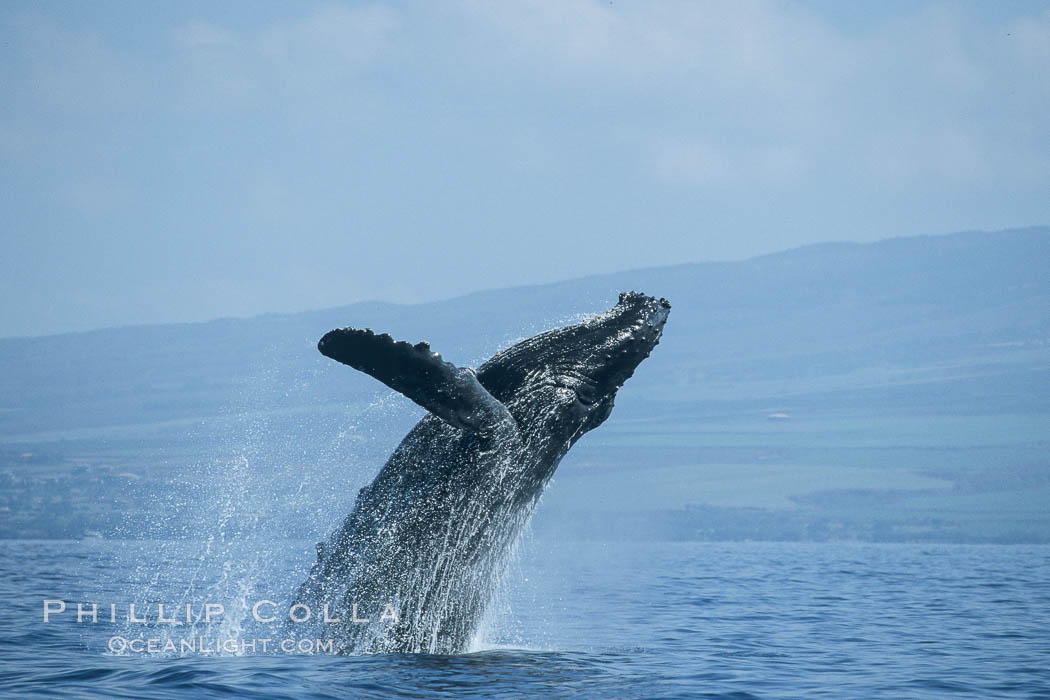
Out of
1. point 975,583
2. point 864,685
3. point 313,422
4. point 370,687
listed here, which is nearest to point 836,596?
point 975,583

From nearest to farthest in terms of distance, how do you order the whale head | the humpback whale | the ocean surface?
the ocean surface, the humpback whale, the whale head

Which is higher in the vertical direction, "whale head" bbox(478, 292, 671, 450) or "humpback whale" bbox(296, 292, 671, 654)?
"whale head" bbox(478, 292, 671, 450)

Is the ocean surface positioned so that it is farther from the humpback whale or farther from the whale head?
the whale head

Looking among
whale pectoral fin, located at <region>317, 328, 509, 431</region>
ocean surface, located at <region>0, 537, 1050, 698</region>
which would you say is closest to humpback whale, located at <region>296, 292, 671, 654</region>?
whale pectoral fin, located at <region>317, 328, 509, 431</region>

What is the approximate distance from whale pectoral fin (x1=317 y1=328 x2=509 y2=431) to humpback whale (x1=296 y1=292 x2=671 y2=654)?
6.9 inches

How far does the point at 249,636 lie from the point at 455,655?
13.2 feet

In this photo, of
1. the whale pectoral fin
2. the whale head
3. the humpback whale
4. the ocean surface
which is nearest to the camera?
the whale pectoral fin

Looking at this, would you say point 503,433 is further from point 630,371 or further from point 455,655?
point 455,655

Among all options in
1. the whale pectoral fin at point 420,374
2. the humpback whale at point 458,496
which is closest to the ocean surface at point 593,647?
the humpback whale at point 458,496

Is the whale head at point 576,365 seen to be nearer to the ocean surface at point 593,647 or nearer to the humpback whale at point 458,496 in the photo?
the humpback whale at point 458,496

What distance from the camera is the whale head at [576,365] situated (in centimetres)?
1117

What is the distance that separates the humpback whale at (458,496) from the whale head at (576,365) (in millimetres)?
12

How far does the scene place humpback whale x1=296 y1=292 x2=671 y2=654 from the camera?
10.9 m

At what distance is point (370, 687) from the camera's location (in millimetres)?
9641
